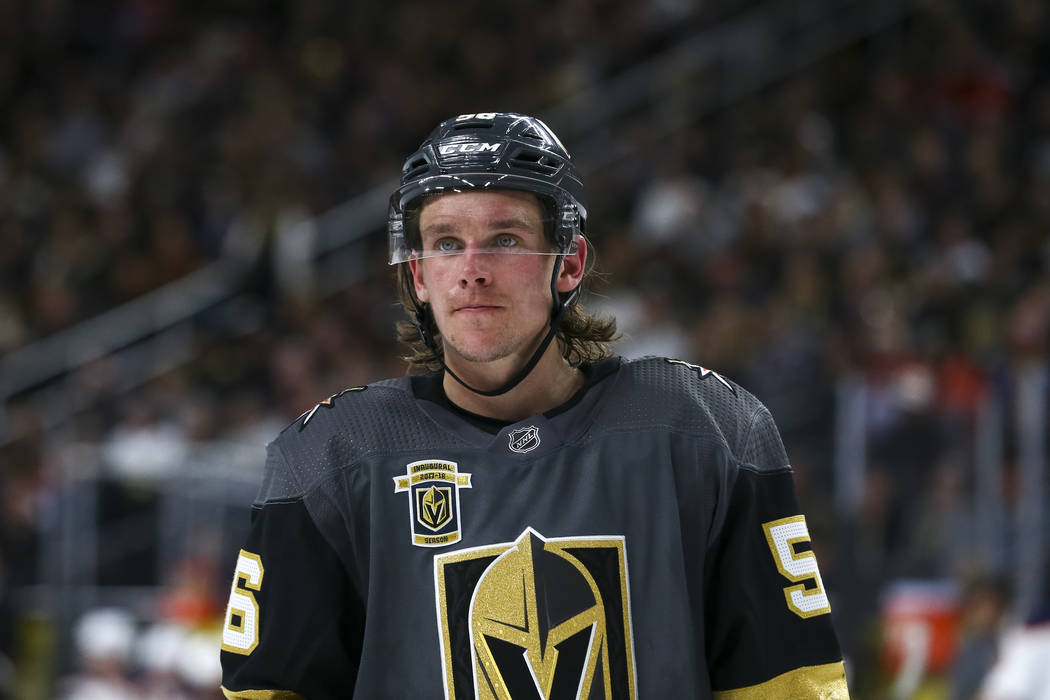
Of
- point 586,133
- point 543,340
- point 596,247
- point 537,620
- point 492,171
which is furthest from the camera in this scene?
point 586,133

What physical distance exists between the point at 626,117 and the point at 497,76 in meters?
0.98

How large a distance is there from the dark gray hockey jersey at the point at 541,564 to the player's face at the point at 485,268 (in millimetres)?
128

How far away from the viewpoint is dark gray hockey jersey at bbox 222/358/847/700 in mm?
2047

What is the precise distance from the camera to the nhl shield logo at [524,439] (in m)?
2.14

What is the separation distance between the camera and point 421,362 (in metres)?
2.49

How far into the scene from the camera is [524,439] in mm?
2150

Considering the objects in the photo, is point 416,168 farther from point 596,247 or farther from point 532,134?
point 596,247

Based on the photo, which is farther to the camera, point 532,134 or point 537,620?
point 532,134

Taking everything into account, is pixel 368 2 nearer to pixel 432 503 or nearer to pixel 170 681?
pixel 170 681

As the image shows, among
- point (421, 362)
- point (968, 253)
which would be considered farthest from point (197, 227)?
point (421, 362)

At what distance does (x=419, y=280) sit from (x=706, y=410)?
50cm

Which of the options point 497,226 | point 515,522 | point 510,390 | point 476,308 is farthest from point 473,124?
point 515,522

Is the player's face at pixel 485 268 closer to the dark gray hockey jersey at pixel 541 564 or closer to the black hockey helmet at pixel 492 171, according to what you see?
the black hockey helmet at pixel 492 171

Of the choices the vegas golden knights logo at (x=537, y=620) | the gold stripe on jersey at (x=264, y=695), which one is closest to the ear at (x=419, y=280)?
the vegas golden knights logo at (x=537, y=620)
